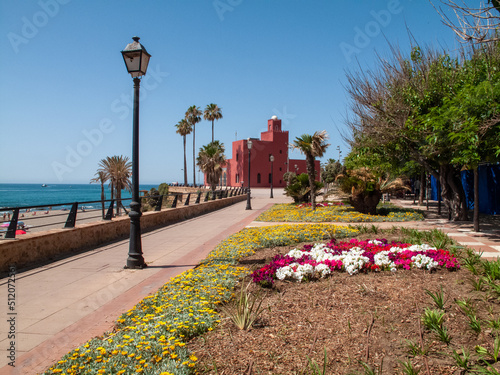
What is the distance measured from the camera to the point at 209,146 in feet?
192

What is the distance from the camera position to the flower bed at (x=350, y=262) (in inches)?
209

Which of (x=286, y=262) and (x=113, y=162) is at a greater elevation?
(x=113, y=162)

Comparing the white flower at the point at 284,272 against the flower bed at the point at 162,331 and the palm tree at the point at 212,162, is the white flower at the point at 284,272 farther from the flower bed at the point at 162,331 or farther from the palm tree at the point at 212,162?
the palm tree at the point at 212,162

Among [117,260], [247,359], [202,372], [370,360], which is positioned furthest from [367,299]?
[117,260]

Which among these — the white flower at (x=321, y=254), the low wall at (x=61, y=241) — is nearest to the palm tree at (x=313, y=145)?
the low wall at (x=61, y=241)

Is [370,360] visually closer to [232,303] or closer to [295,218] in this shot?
[232,303]

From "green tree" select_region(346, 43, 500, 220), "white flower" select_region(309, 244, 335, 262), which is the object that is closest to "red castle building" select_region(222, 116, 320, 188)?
"green tree" select_region(346, 43, 500, 220)

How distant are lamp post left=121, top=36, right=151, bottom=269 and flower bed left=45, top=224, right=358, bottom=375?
1.58 meters

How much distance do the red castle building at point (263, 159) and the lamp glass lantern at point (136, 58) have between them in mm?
58830

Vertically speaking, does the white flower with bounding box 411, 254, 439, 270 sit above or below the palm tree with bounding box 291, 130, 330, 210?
below

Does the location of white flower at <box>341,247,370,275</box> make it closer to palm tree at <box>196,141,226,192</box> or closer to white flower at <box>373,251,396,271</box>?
white flower at <box>373,251,396,271</box>

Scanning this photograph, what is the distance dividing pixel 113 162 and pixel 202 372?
3186cm

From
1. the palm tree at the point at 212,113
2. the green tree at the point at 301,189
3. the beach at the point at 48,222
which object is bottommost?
the beach at the point at 48,222

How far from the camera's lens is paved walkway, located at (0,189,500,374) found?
12.2 ft
